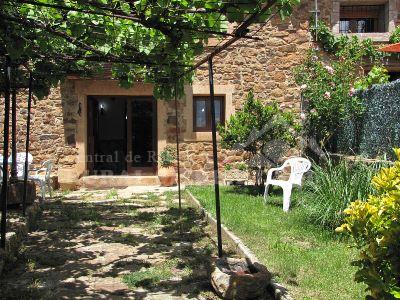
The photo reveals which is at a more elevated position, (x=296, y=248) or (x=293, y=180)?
(x=293, y=180)

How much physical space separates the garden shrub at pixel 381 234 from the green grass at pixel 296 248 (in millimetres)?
1212

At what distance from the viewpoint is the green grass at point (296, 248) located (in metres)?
3.46

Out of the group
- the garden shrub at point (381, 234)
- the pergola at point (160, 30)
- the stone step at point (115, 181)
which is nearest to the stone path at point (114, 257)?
the pergola at point (160, 30)

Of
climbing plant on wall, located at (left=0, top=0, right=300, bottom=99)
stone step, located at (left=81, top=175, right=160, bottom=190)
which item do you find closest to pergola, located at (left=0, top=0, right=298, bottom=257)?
climbing plant on wall, located at (left=0, top=0, right=300, bottom=99)

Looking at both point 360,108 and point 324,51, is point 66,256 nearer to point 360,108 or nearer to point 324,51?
point 360,108

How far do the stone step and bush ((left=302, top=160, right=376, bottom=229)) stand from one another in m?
5.56

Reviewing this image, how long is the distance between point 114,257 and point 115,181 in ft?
19.8

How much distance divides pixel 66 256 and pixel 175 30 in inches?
110

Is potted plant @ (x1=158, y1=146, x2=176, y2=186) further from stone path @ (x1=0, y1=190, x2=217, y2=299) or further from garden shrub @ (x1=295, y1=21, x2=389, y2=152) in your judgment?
garden shrub @ (x1=295, y1=21, x2=389, y2=152)

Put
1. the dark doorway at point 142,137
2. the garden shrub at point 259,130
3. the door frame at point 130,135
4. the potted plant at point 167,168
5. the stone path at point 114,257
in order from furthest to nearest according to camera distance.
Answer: the dark doorway at point 142,137
the door frame at point 130,135
the potted plant at point 167,168
the garden shrub at point 259,130
the stone path at point 114,257

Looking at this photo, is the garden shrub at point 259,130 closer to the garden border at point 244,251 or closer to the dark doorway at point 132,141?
the garden border at point 244,251

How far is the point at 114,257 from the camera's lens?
4.70 m

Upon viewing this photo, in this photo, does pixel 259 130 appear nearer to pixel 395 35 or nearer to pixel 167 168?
pixel 167 168

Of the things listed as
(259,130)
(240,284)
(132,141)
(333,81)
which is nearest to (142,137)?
(132,141)
